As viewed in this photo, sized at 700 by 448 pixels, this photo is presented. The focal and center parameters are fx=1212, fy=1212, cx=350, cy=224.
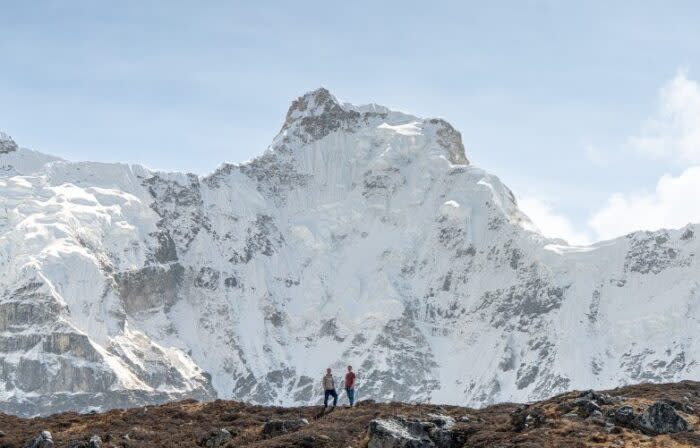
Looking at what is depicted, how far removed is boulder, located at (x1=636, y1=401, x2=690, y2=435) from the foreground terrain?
47mm

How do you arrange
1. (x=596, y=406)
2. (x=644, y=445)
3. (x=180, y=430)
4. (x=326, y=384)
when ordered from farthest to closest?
(x=326, y=384), (x=180, y=430), (x=596, y=406), (x=644, y=445)

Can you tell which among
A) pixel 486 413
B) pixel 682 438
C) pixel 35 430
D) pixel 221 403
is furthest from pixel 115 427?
pixel 682 438

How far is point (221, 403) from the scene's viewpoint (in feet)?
253

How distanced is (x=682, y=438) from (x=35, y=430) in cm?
3580

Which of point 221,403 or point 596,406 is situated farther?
point 221,403

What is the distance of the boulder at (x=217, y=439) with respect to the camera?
63.5m

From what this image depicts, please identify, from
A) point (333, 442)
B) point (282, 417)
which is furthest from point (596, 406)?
point (282, 417)

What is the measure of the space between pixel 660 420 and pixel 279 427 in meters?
19.9

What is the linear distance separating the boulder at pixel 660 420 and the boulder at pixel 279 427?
1826 centimetres

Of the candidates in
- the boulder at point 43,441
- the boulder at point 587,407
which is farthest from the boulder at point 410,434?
the boulder at point 43,441

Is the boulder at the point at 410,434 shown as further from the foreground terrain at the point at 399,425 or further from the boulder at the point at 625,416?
the boulder at the point at 625,416

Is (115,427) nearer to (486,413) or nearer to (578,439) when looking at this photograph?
(486,413)

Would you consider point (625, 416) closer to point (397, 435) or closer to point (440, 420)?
point (440, 420)

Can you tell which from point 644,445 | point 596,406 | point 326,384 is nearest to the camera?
point 644,445
